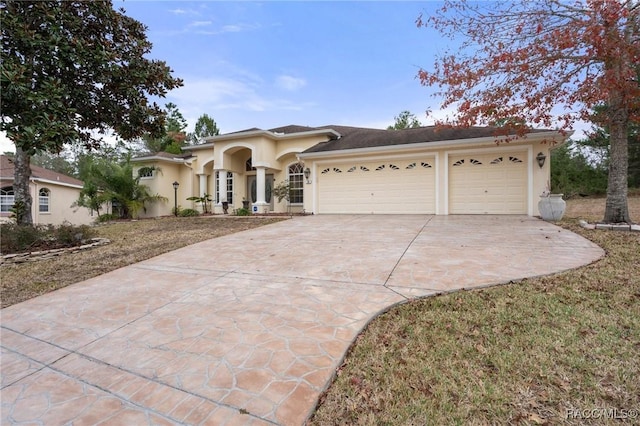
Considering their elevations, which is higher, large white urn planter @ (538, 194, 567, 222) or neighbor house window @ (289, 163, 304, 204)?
neighbor house window @ (289, 163, 304, 204)

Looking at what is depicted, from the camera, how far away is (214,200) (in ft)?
57.1

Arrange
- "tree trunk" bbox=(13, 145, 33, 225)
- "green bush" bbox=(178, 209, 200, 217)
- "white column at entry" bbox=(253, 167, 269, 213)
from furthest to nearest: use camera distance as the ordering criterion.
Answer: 1. "green bush" bbox=(178, 209, 200, 217)
2. "white column at entry" bbox=(253, 167, 269, 213)
3. "tree trunk" bbox=(13, 145, 33, 225)

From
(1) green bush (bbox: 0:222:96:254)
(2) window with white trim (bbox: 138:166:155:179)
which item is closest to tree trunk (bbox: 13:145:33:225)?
(1) green bush (bbox: 0:222:96:254)

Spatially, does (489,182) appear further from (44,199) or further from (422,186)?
(44,199)

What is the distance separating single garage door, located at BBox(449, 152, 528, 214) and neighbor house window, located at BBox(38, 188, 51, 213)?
23.6m

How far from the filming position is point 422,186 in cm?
1259

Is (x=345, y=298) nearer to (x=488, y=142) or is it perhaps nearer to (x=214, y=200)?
(x=488, y=142)

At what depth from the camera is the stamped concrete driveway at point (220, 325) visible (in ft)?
6.79

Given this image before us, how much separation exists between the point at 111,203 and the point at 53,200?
6.55 m

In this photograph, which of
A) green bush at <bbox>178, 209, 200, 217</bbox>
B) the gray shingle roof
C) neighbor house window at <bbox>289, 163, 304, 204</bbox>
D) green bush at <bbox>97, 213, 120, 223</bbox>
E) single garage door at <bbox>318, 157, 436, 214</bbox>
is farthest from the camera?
green bush at <bbox>178, 209, 200, 217</bbox>

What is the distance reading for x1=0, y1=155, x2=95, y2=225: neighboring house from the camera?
1789 centimetres

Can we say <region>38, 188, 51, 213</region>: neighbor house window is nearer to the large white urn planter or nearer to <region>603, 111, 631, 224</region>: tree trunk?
the large white urn planter

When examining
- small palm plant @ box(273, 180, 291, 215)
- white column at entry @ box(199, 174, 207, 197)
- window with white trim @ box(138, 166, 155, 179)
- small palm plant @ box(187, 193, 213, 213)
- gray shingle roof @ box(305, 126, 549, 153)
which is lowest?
small palm plant @ box(187, 193, 213, 213)

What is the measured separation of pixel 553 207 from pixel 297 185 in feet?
35.1
